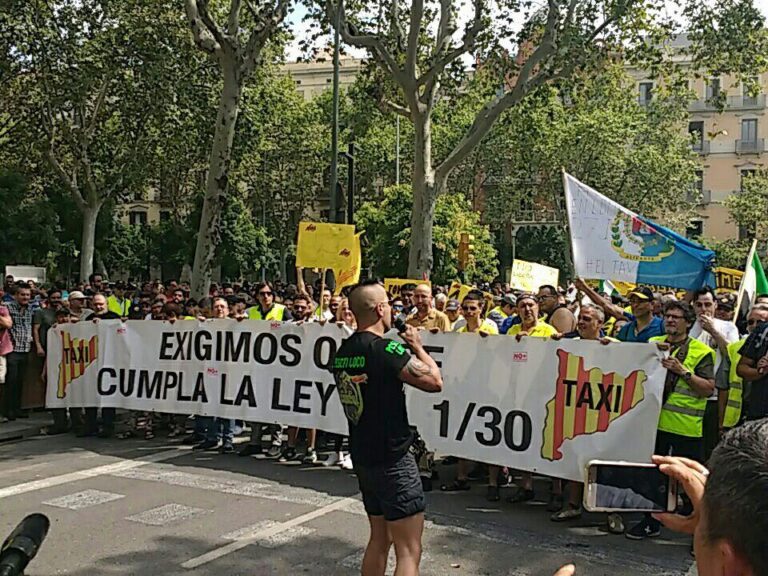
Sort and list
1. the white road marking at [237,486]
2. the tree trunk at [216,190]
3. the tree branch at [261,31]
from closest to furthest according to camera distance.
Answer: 1. the white road marking at [237,486]
2. the tree branch at [261,31]
3. the tree trunk at [216,190]

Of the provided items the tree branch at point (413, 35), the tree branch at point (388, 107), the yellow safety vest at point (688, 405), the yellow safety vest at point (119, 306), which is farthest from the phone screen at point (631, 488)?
the tree branch at point (388, 107)

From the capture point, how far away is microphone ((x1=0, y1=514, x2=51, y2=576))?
1.57 m

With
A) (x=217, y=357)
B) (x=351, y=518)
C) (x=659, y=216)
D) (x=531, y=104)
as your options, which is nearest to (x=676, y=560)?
(x=351, y=518)

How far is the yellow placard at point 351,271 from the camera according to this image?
10750mm

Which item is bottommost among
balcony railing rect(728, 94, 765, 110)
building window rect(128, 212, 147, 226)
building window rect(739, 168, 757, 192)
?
building window rect(128, 212, 147, 226)

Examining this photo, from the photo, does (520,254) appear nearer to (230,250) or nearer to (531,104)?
(230,250)

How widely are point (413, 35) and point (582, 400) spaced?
465 inches

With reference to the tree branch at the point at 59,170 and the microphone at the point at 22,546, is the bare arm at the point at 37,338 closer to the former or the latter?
the microphone at the point at 22,546

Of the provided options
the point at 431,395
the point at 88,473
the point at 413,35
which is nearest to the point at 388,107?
the point at 413,35

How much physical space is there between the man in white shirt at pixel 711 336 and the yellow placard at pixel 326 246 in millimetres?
4167

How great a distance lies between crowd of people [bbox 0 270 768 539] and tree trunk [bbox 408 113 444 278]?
559cm

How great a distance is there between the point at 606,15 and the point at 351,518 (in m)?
13.3

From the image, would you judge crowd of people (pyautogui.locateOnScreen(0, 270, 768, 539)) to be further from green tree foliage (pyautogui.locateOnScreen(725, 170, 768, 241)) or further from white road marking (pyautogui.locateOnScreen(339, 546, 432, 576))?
green tree foliage (pyautogui.locateOnScreen(725, 170, 768, 241))

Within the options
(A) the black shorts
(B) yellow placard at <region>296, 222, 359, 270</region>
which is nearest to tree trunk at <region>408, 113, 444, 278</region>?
(B) yellow placard at <region>296, 222, 359, 270</region>
